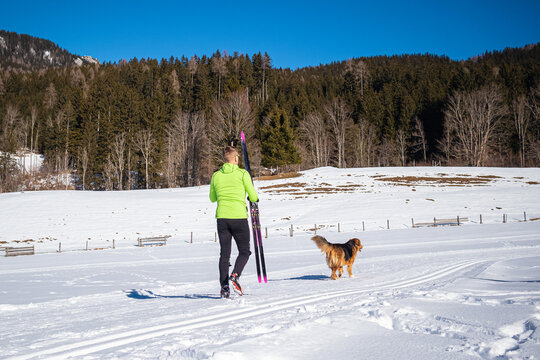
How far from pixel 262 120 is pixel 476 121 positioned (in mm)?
41943

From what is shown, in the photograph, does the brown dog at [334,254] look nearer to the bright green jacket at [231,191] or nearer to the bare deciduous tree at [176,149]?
the bright green jacket at [231,191]

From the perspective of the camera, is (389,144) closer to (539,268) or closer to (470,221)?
(470,221)

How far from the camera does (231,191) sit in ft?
17.1

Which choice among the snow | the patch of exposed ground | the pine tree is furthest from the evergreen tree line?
the patch of exposed ground

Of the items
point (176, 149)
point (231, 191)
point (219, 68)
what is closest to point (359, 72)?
point (219, 68)

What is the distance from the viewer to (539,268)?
737 centimetres

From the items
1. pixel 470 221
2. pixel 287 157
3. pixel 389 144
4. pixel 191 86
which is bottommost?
pixel 470 221

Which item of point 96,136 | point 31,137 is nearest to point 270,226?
point 96,136

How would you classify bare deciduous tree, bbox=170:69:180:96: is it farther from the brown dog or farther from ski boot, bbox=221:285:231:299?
ski boot, bbox=221:285:231:299

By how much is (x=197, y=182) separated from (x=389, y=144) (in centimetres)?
4186

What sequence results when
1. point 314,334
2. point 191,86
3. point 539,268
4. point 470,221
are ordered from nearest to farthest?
1. point 314,334
2. point 539,268
3. point 470,221
4. point 191,86

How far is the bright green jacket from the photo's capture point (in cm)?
516

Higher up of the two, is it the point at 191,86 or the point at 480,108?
the point at 191,86

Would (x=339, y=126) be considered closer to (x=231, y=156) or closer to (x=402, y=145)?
(x=402, y=145)
